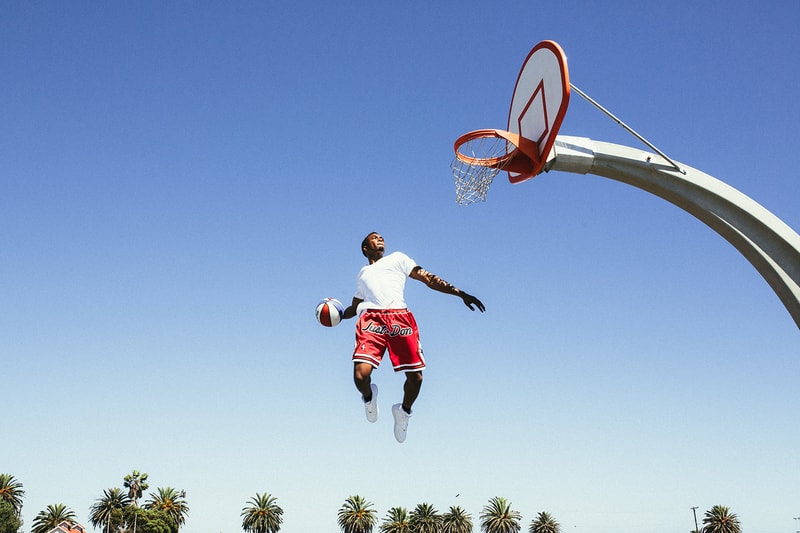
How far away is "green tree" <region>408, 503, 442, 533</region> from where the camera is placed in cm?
6606

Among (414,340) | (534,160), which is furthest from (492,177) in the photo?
(414,340)

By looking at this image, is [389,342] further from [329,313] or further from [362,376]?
[329,313]

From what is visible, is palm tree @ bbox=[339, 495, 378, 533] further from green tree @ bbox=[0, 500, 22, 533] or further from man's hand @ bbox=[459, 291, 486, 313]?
man's hand @ bbox=[459, 291, 486, 313]

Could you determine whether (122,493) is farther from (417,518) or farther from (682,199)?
(682,199)

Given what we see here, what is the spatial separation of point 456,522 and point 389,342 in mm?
62987

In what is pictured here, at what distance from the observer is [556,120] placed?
8.16 meters

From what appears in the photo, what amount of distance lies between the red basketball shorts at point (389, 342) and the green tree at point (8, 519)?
56.8 meters

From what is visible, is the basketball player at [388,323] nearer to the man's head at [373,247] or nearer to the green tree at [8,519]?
the man's head at [373,247]

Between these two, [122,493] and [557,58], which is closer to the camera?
[557,58]

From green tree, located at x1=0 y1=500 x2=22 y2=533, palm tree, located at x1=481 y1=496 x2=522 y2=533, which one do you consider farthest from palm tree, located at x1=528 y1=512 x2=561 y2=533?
green tree, located at x1=0 y1=500 x2=22 y2=533

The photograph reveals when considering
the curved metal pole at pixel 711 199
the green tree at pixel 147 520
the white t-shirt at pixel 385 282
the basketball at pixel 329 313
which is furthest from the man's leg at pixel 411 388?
the green tree at pixel 147 520

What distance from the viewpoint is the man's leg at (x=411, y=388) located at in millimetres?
7785

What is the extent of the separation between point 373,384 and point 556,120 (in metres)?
3.51

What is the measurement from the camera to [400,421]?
804cm
